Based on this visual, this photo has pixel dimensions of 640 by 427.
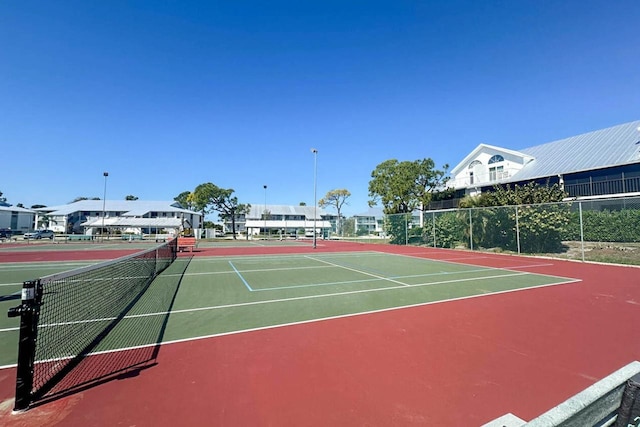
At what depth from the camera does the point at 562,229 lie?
17359 mm

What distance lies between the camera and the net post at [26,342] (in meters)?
2.96

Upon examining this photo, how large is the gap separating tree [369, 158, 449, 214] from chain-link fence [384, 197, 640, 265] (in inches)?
449

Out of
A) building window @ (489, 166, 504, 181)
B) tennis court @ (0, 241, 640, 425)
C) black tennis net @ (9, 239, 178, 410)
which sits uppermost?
building window @ (489, 166, 504, 181)

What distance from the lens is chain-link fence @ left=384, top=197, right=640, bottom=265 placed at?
15484mm

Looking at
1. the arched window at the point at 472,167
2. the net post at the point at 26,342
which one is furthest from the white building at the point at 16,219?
the arched window at the point at 472,167

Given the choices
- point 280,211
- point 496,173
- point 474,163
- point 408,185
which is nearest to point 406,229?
point 408,185

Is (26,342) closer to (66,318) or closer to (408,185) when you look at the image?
(66,318)

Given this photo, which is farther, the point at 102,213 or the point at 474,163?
the point at 102,213

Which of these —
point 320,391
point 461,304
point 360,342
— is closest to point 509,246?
point 461,304

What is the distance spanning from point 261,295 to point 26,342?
16.8ft

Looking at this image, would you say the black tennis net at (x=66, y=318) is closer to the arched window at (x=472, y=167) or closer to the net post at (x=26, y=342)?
the net post at (x=26, y=342)

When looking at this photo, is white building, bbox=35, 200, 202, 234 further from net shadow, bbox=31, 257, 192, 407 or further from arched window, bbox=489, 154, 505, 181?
net shadow, bbox=31, 257, 192, 407

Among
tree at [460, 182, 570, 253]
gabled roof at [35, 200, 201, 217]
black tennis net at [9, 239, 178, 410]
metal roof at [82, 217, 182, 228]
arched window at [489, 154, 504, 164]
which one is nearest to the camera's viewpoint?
black tennis net at [9, 239, 178, 410]

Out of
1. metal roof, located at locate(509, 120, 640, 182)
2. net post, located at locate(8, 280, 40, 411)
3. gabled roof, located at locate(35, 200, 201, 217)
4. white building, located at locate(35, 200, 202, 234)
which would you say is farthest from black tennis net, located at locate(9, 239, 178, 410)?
gabled roof, located at locate(35, 200, 201, 217)
